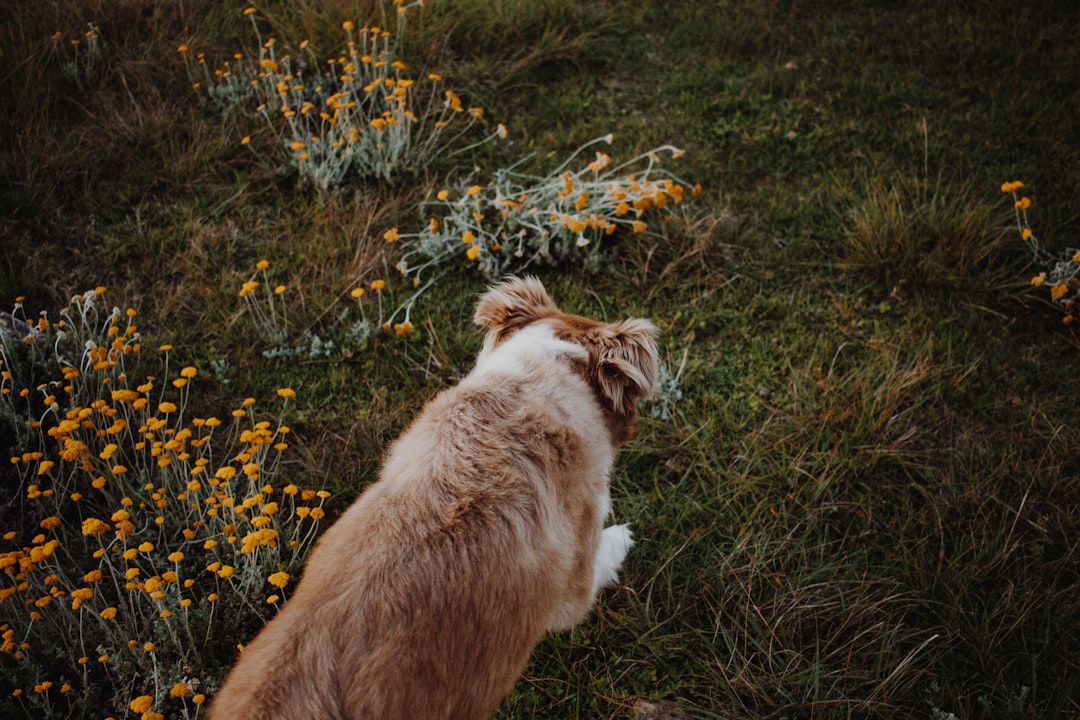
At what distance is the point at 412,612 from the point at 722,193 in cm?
374

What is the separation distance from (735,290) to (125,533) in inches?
133

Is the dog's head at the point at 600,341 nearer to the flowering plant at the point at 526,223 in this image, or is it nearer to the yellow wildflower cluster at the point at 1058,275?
the flowering plant at the point at 526,223

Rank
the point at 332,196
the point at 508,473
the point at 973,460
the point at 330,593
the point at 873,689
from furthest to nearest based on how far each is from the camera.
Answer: the point at 332,196
the point at 973,460
the point at 873,689
the point at 508,473
the point at 330,593

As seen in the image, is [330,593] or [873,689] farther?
[873,689]

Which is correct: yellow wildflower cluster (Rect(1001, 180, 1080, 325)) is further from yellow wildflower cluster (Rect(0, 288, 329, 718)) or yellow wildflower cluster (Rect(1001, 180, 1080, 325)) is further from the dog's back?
yellow wildflower cluster (Rect(0, 288, 329, 718))

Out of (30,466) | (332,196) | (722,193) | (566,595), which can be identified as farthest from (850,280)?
(30,466)

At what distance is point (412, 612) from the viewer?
180 centimetres

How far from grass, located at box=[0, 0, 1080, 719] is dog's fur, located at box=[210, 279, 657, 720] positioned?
79 centimetres

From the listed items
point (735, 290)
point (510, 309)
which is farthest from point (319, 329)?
point (735, 290)

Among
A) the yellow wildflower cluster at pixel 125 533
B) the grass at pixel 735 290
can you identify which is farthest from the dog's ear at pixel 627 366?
the yellow wildflower cluster at pixel 125 533

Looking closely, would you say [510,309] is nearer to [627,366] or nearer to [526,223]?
[627,366]

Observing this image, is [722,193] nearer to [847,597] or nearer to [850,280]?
[850,280]

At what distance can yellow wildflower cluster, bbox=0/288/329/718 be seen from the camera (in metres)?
2.26

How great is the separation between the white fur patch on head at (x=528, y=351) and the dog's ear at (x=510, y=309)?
68mm
